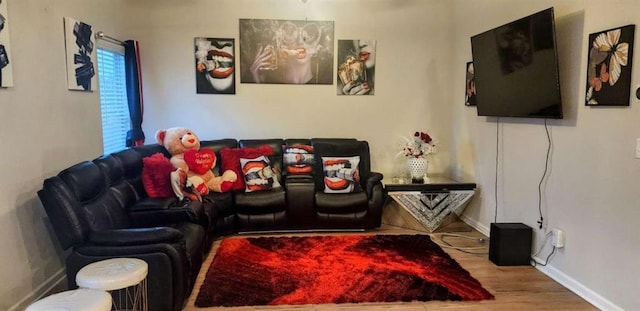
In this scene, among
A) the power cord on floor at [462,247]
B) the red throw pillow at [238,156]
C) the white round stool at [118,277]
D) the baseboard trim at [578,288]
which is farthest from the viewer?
the red throw pillow at [238,156]

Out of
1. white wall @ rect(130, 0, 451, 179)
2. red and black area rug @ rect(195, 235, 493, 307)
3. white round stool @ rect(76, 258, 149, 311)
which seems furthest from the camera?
white wall @ rect(130, 0, 451, 179)

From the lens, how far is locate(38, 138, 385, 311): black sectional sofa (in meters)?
2.55

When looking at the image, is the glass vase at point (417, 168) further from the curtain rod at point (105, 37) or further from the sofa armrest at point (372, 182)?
the curtain rod at point (105, 37)

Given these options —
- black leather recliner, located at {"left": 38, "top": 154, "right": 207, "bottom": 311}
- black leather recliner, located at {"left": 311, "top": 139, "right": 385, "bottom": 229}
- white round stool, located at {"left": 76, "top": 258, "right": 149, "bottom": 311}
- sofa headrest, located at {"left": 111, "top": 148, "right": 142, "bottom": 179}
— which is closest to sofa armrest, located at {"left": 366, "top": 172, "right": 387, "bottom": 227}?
black leather recliner, located at {"left": 311, "top": 139, "right": 385, "bottom": 229}

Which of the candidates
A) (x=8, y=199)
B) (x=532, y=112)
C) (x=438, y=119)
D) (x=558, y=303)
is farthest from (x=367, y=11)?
(x=8, y=199)

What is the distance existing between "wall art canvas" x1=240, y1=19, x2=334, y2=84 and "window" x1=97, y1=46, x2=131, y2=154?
1.31 meters

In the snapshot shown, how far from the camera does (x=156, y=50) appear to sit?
4941 millimetres

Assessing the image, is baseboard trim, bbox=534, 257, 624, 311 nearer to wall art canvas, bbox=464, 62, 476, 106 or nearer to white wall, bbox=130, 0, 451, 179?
wall art canvas, bbox=464, 62, 476, 106

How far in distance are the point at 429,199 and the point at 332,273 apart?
1622mm

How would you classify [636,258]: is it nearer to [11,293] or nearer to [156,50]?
[11,293]

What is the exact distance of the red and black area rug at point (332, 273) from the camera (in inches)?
117

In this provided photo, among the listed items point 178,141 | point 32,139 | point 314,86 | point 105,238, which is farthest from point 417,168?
point 32,139

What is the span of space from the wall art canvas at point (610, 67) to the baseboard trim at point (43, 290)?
3.93 meters

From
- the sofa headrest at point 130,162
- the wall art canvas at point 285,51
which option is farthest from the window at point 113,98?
the wall art canvas at point 285,51
